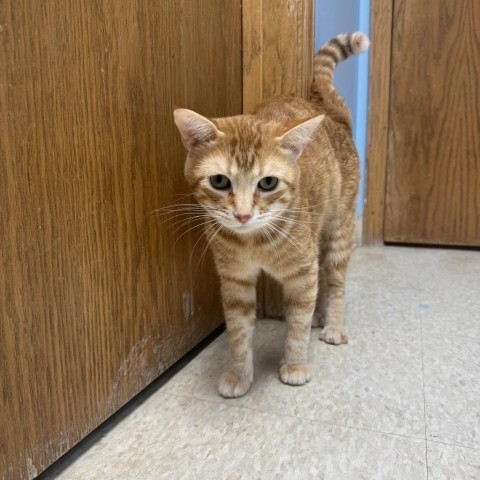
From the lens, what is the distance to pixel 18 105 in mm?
805

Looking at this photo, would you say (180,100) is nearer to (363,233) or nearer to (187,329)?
(187,329)

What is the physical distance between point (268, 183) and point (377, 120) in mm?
1838

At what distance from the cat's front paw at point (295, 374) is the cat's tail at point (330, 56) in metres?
1.00

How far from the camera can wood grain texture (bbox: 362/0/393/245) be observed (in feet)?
8.61

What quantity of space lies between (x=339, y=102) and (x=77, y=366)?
53.0 inches

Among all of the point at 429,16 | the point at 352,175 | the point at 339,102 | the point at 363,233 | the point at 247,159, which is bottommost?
the point at 363,233

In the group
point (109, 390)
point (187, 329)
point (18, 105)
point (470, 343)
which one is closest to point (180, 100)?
point (18, 105)

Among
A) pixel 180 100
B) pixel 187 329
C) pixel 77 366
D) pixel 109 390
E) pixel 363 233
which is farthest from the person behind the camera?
pixel 363 233

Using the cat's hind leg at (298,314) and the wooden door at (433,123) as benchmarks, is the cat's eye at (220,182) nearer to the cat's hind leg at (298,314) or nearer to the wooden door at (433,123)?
the cat's hind leg at (298,314)

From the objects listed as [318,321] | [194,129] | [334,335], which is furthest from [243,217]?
[318,321]

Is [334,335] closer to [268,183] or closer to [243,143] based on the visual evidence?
[268,183]

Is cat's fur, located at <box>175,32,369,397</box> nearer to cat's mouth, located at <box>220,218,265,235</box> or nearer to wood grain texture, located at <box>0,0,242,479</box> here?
cat's mouth, located at <box>220,218,265,235</box>

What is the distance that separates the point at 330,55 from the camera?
5.82ft

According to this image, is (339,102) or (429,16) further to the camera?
(429,16)
